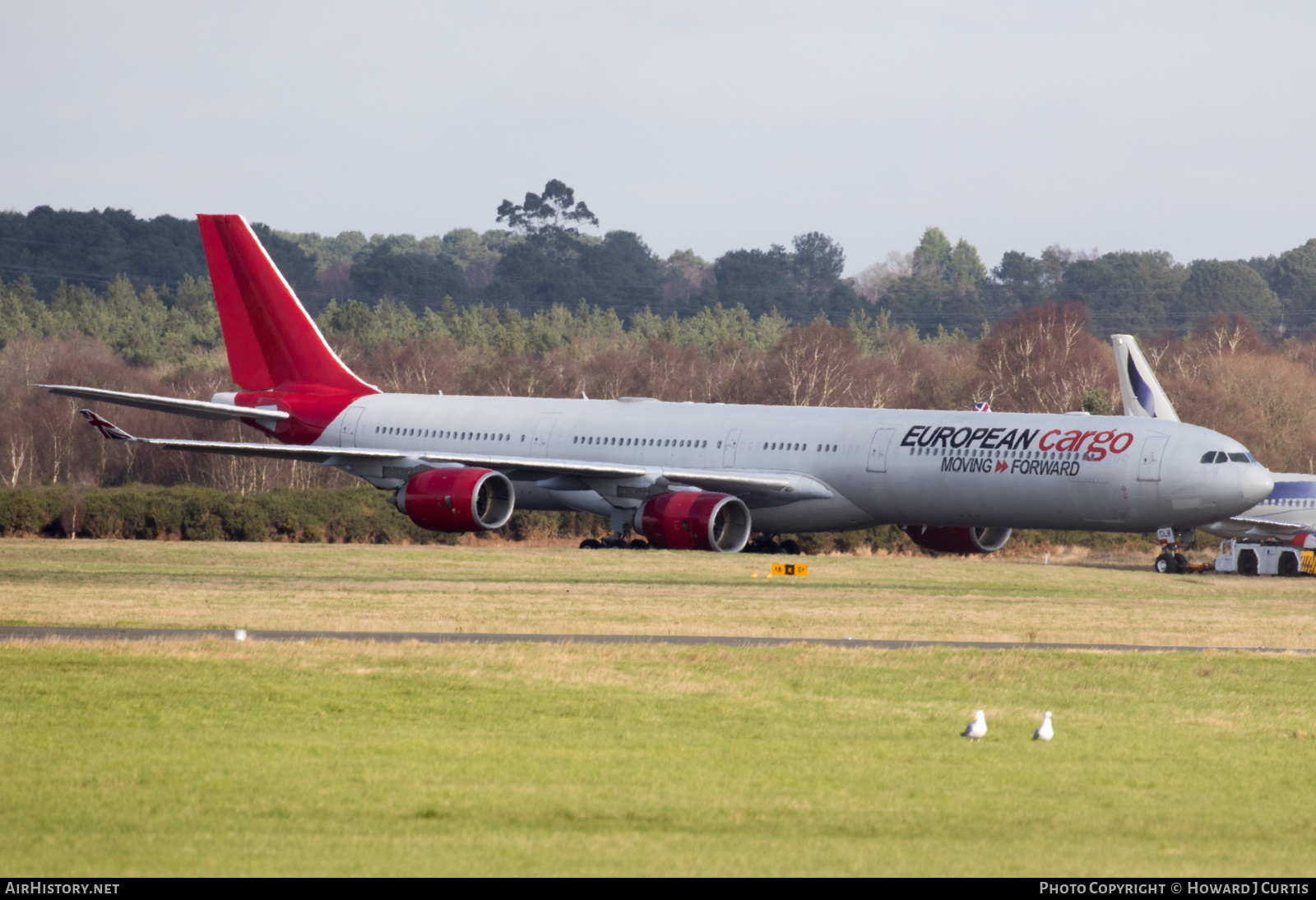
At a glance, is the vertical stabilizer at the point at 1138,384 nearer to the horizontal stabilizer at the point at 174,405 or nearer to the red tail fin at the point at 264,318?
the red tail fin at the point at 264,318

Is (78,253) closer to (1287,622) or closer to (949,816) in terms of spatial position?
(1287,622)

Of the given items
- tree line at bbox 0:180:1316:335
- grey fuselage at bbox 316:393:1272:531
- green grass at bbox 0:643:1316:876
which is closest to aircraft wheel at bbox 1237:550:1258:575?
grey fuselage at bbox 316:393:1272:531

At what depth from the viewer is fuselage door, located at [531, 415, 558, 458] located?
48250 millimetres

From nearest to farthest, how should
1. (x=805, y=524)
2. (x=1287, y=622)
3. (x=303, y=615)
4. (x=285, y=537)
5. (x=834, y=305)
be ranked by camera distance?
(x=303, y=615)
(x=1287, y=622)
(x=805, y=524)
(x=285, y=537)
(x=834, y=305)

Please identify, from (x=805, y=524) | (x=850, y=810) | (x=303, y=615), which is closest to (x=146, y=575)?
(x=303, y=615)

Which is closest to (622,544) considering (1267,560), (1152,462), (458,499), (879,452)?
(458,499)

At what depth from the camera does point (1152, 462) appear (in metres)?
38.2

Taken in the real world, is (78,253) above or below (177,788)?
above

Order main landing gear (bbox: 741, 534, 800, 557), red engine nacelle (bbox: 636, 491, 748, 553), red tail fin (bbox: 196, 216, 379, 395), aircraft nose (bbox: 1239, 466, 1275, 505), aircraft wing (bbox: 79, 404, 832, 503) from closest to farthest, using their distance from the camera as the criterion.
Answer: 1. aircraft nose (bbox: 1239, 466, 1275, 505)
2. red engine nacelle (bbox: 636, 491, 748, 553)
3. aircraft wing (bbox: 79, 404, 832, 503)
4. main landing gear (bbox: 741, 534, 800, 557)
5. red tail fin (bbox: 196, 216, 379, 395)

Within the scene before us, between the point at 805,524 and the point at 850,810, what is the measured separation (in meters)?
31.6

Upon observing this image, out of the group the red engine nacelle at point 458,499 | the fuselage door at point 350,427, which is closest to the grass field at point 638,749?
the red engine nacelle at point 458,499

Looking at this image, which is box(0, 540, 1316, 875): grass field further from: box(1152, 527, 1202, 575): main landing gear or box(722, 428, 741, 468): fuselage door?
box(1152, 527, 1202, 575): main landing gear

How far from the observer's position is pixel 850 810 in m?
13.0

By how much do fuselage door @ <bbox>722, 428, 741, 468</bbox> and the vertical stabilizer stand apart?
17.3 meters
